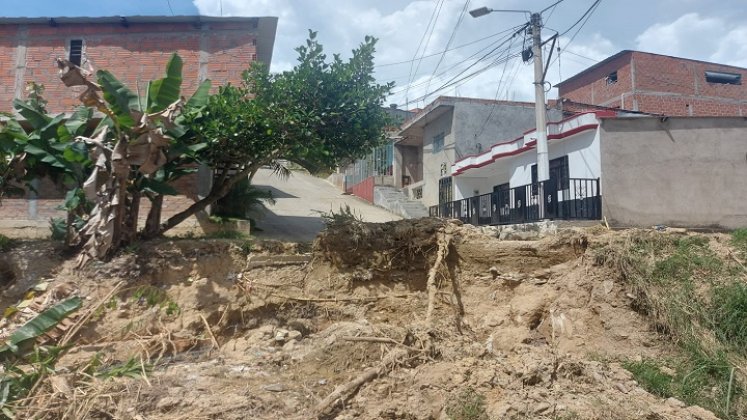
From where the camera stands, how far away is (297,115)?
8203mm

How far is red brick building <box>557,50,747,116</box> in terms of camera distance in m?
24.9

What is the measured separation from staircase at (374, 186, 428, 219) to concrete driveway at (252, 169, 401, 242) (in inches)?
14.0

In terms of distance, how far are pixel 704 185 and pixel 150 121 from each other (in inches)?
472

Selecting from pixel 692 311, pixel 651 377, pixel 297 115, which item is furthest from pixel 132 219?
pixel 692 311

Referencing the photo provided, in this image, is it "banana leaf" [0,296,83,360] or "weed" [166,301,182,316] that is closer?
"banana leaf" [0,296,83,360]

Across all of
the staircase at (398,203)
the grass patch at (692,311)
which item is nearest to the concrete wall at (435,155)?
the staircase at (398,203)

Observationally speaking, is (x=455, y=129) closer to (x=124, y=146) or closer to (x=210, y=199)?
(x=210, y=199)

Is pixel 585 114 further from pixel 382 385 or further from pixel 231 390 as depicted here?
pixel 231 390

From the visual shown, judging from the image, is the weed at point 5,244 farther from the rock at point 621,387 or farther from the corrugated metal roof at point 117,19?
the rock at point 621,387

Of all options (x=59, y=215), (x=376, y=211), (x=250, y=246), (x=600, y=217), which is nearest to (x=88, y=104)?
(x=250, y=246)

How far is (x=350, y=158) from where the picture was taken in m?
9.40

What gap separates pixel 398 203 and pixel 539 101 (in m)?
9.40

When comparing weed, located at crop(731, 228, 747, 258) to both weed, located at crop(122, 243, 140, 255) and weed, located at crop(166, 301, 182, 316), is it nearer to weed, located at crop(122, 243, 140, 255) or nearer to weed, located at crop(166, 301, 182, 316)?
weed, located at crop(166, 301, 182, 316)

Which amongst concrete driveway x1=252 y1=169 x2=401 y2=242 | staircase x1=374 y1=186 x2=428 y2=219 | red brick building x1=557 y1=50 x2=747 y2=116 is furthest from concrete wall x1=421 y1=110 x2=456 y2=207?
red brick building x1=557 y1=50 x2=747 y2=116
